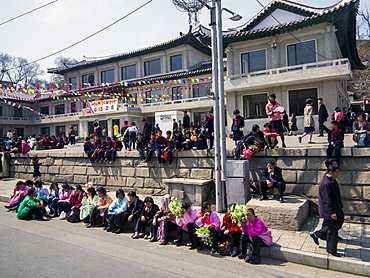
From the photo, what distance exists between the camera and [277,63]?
21.2 m

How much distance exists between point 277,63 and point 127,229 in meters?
17.8

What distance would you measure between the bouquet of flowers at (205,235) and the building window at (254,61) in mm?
18392

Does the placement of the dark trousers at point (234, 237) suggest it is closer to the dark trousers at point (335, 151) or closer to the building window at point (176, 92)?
the dark trousers at point (335, 151)

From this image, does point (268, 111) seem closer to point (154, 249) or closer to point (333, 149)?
point (333, 149)

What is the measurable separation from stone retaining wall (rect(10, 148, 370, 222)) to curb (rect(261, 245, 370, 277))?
2707mm

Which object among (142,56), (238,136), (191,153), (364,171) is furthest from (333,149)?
(142,56)

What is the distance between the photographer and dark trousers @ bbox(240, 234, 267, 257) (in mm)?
5617

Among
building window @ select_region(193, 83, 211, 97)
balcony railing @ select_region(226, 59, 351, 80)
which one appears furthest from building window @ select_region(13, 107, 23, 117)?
balcony railing @ select_region(226, 59, 351, 80)

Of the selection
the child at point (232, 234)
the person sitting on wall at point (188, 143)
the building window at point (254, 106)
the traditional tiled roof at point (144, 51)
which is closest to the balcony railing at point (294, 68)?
the building window at point (254, 106)

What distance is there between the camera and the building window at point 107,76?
3711cm

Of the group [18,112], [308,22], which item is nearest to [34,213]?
[308,22]

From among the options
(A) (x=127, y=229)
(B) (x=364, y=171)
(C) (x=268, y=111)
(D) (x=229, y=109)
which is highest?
(D) (x=229, y=109)

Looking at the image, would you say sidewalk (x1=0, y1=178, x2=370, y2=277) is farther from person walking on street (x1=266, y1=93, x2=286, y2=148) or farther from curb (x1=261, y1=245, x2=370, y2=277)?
person walking on street (x1=266, y1=93, x2=286, y2=148)

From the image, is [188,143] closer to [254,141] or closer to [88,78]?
[254,141]
